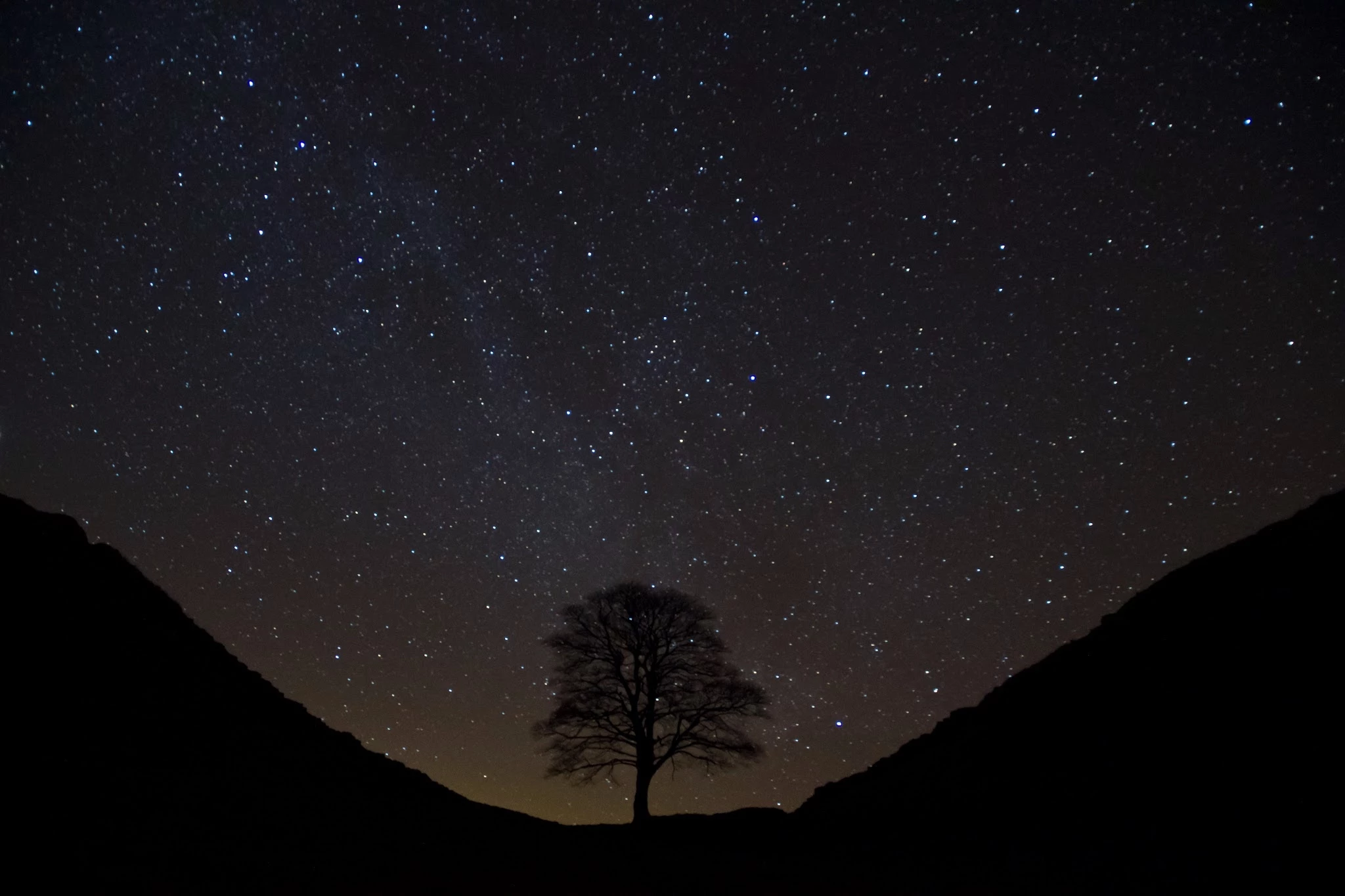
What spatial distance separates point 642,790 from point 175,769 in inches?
446

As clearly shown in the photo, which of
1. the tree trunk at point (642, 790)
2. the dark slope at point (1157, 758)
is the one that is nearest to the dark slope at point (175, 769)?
the tree trunk at point (642, 790)

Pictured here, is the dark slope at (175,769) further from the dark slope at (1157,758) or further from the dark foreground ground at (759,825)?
the dark slope at (1157,758)

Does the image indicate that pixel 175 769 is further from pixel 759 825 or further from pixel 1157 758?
pixel 1157 758

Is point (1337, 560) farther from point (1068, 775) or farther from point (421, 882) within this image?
point (421, 882)

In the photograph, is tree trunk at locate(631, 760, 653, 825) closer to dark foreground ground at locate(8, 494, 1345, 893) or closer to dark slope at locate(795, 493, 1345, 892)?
dark foreground ground at locate(8, 494, 1345, 893)

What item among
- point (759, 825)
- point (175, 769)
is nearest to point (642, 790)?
point (759, 825)

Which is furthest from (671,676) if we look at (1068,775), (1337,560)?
(1337,560)

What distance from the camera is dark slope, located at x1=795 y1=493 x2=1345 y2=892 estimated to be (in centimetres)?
909

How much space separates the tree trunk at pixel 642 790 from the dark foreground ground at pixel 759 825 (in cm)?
116

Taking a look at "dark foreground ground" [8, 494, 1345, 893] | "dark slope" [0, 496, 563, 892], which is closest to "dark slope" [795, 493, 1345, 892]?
"dark foreground ground" [8, 494, 1345, 893]

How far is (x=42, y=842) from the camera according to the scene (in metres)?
7.54

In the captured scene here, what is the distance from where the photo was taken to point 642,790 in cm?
1870

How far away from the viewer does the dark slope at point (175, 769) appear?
27.2 feet

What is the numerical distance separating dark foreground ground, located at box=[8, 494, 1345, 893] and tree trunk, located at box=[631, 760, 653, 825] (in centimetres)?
116
